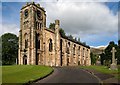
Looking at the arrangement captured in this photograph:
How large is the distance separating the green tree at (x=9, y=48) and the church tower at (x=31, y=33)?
1526 centimetres

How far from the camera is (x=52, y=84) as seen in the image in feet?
60.3

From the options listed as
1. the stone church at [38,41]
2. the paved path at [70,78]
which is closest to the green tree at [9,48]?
the stone church at [38,41]

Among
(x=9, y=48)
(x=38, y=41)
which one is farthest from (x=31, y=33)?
(x=9, y=48)

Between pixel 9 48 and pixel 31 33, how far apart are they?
21.4 metres

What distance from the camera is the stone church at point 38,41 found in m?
57.2

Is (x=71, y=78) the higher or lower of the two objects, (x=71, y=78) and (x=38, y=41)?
the lower

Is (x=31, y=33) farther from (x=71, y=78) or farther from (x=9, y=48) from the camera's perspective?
(x=71, y=78)

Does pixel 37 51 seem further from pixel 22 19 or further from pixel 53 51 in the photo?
pixel 22 19

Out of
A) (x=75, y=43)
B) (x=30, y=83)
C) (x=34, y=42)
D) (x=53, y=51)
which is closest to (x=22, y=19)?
(x=34, y=42)

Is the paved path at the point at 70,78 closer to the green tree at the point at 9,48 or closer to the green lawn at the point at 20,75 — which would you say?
the green lawn at the point at 20,75

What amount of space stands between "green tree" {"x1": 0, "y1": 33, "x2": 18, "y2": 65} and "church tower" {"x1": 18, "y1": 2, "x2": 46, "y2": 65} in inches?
601

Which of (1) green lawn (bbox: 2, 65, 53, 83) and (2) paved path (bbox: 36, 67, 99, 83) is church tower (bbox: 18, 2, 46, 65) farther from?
(2) paved path (bbox: 36, 67, 99, 83)

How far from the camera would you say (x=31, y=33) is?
57.2 meters

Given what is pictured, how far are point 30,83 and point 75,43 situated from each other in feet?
190
